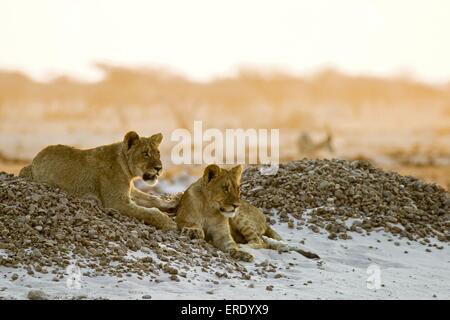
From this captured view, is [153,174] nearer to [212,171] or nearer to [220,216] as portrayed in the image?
[212,171]

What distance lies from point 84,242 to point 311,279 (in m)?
2.28

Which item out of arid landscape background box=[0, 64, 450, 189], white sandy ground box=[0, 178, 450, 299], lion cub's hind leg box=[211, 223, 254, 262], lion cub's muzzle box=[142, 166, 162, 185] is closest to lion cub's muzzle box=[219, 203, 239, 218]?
lion cub's hind leg box=[211, 223, 254, 262]

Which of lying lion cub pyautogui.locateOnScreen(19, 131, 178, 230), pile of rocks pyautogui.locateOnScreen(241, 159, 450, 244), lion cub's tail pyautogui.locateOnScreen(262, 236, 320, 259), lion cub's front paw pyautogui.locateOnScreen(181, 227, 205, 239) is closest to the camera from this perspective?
lion cub's front paw pyautogui.locateOnScreen(181, 227, 205, 239)

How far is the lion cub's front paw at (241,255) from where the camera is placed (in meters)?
8.78

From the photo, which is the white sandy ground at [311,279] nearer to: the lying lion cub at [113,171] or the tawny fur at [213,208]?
A: the tawny fur at [213,208]

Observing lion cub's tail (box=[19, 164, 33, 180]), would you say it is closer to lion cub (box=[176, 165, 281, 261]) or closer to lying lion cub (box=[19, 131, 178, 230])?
lying lion cub (box=[19, 131, 178, 230])

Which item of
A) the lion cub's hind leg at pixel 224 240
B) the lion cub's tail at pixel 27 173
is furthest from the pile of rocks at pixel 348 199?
the lion cub's tail at pixel 27 173

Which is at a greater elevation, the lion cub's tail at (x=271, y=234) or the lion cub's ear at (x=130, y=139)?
the lion cub's ear at (x=130, y=139)

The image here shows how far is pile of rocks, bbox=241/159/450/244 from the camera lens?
11.0 m

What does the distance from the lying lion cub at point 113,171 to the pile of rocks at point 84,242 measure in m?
0.18

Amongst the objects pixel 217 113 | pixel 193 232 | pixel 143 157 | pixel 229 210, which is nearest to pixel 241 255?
pixel 229 210

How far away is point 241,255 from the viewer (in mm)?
8812

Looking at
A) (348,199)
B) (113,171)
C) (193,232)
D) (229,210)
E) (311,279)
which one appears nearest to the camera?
(311,279)
